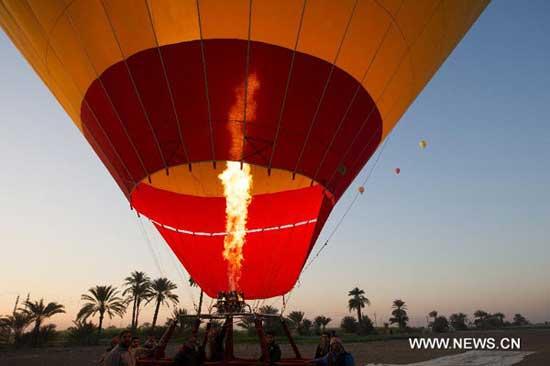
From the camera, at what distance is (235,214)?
9.69 metres

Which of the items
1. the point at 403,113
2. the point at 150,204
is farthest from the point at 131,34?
the point at 403,113

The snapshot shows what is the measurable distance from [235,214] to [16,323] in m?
36.0

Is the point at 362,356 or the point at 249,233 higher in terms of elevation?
the point at 249,233

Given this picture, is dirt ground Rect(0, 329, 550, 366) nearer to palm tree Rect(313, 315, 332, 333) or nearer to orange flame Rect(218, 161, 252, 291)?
orange flame Rect(218, 161, 252, 291)

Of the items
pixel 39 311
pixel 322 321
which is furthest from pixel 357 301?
pixel 39 311

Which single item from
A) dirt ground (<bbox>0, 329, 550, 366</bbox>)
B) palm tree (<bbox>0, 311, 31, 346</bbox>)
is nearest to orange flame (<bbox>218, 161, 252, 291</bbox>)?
dirt ground (<bbox>0, 329, 550, 366</bbox>)

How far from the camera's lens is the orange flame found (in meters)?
9.21

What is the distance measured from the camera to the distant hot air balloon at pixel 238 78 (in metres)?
7.12

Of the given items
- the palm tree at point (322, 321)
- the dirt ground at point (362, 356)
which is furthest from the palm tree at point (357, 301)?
the dirt ground at point (362, 356)

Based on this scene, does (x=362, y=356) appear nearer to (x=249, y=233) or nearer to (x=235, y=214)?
(x=249, y=233)

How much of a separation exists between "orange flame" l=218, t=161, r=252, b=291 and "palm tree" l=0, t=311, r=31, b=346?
114 ft

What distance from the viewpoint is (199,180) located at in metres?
10.6

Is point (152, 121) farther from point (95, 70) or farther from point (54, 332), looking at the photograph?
point (54, 332)

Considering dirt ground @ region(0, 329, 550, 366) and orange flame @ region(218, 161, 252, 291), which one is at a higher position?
orange flame @ region(218, 161, 252, 291)
